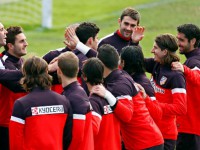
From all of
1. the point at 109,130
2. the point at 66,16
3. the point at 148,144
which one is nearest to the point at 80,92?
the point at 109,130

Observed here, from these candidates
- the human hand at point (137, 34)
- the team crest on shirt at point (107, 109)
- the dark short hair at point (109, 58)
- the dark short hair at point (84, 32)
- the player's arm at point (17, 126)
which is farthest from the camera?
the human hand at point (137, 34)

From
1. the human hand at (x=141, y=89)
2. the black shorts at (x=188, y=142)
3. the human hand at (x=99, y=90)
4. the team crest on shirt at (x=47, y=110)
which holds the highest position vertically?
the human hand at (x=99, y=90)

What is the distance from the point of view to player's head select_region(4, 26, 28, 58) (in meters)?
10.6

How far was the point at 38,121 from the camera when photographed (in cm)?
869

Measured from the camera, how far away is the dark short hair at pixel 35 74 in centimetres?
876

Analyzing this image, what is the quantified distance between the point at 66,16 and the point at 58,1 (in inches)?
149

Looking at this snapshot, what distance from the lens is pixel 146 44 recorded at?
24250 mm

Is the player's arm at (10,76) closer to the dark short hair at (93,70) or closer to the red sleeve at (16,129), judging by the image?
the dark short hair at (93,70)

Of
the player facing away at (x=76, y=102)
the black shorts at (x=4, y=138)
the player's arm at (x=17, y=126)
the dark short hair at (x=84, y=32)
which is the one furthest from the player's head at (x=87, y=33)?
the player's arm at (x=17, y=126)

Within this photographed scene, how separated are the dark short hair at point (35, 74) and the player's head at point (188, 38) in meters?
3.31

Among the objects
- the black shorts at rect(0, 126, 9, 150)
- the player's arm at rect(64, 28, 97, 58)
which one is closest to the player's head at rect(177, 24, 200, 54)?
the player's arm at rect(64, 28, 97, 58)

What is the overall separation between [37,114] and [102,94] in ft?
3.23

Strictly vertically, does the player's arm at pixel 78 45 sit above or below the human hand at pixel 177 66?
above

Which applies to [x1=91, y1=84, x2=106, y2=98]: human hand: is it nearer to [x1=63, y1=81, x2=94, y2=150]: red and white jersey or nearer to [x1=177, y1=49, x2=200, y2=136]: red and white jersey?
[x1=63, y1=81, x2=94, y2=150]: red and white jersey
